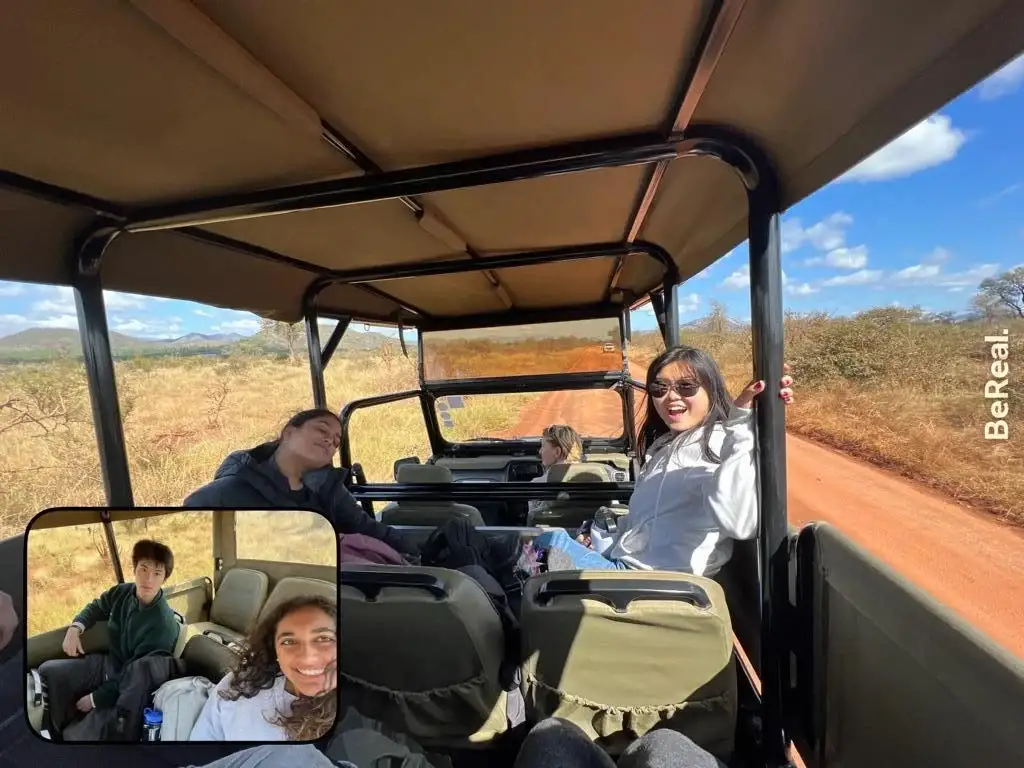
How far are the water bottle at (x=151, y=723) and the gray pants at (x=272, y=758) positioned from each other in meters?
0.12

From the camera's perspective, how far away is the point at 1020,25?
38.6 inches

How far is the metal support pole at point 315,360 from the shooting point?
397 cm

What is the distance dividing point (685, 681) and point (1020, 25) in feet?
5.18

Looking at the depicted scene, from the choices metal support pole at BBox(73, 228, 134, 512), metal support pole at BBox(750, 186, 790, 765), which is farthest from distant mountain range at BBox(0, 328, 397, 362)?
metal support pole at BBox(750, 186, 790, 765)

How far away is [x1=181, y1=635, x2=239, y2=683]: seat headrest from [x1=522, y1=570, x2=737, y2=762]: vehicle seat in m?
0.88

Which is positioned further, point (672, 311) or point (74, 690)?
point (672, 311)

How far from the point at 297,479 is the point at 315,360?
1736 millimetres

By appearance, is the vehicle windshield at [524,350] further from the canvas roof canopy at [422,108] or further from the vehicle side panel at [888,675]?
the vehicle side panel at [888,675]

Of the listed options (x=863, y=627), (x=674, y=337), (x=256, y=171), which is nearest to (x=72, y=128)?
(x=256, y=171)

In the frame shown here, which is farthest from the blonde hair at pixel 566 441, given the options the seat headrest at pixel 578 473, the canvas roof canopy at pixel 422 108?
the canvas roof canopy at pixel 422 108

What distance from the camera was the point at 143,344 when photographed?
12391mm

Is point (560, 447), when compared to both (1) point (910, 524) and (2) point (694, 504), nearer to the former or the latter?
(2) point (694, 504)

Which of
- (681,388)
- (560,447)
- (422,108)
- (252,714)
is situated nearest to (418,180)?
(422,108)

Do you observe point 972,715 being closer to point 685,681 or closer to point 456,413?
point 685,681
